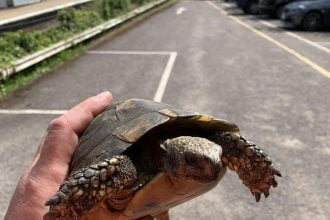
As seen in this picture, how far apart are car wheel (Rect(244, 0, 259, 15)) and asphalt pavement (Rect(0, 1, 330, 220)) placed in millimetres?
8250

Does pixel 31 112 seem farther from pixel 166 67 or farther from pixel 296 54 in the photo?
pixel 296 54

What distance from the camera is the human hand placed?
3082 millimetres

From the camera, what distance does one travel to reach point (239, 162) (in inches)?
126

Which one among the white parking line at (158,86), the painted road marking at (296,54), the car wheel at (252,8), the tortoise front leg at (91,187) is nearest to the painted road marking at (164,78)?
the white parking line at (158,86)

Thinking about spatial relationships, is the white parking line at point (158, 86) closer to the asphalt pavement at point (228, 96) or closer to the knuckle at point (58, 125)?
the asphalt pavement at point (228, 96)

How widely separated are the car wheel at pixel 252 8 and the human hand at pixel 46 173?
2392 centimetres

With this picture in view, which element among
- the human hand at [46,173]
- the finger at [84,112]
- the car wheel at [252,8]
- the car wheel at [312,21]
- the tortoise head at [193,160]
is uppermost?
the tortoise head at [193,160]

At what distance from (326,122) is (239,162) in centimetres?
500

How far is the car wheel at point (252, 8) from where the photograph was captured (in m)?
26.1

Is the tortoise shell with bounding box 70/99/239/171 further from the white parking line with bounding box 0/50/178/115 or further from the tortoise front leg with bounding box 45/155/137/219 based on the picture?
the white parking line with bounding box 0/50/178/115

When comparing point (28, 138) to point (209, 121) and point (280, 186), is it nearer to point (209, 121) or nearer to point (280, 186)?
point (280, 186)

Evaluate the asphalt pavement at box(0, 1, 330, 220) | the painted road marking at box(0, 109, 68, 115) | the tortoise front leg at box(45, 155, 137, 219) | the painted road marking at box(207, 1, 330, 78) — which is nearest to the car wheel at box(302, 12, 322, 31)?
the asphalt pavement at box(0, 1, 330, 220)

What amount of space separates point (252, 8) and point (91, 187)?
2575cm

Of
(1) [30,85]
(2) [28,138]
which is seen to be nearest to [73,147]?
(2) [28,138]
